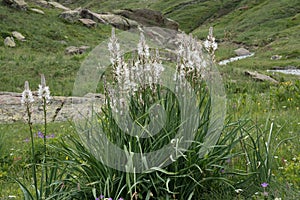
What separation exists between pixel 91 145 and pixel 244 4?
356ft

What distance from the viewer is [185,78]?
4461 mm

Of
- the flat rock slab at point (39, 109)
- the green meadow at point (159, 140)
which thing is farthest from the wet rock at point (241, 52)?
the flat rock slab at point (39, 109)

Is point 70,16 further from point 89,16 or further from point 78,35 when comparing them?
point 78,35

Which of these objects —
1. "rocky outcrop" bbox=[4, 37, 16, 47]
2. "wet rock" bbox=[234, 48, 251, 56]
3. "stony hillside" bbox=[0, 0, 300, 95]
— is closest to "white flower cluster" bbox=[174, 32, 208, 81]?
"stony hillside" bbox=[0, 0, 300, 95]

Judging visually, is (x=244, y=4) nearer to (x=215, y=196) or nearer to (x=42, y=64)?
(x=42, y=64)

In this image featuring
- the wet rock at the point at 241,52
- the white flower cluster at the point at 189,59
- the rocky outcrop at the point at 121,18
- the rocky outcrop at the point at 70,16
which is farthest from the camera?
the wet rock at the point at 241,52

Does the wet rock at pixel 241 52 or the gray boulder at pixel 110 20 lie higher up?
the gray boulder at pixel 110 20

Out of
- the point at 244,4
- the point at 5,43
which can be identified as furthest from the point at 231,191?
the point at 244,4

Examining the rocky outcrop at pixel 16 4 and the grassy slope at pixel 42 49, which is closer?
the grassy slope at pixel 42 49

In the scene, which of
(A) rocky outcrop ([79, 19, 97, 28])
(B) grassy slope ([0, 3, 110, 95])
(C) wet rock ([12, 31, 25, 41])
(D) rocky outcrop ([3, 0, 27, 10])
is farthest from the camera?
(A) rocky outcrop ([79, 19, 97, 28])

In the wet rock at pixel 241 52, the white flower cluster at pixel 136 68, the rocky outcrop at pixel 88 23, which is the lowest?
the white flower cluster at pixel 136 68

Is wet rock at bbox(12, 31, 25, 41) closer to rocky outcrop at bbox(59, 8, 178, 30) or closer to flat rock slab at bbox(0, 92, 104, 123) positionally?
rocky outcrop at bbox(59, 8, 178, 30)

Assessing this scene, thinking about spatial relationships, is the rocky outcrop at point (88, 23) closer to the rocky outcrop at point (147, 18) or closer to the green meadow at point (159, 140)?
the green meadow at point (159, 140)

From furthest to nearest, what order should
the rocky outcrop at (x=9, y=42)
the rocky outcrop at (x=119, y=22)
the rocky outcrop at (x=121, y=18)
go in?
the rocky outcrop at (x=119, y=22), the rocky outcrop at (x=121, y=18), the rocky outcrop at (x=9, y=42)
